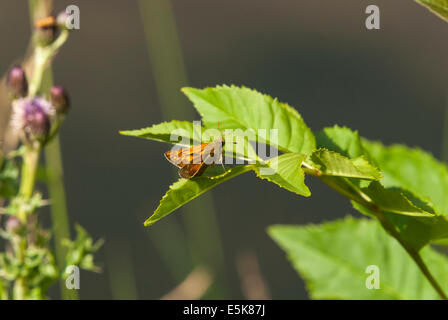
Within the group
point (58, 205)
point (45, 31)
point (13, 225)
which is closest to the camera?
point (13, 225)

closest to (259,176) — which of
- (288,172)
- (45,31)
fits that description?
(288,172)

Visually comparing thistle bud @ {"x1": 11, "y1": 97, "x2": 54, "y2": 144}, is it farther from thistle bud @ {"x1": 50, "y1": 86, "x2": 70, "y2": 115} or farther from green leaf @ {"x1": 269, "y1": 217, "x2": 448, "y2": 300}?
green leaf @ {"x1": 269, "y1": 217, "x2": 448, "y2": 300}

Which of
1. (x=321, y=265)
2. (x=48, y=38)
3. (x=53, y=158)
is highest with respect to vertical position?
(x=48, y=38)

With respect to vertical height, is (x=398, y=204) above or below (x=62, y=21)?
below

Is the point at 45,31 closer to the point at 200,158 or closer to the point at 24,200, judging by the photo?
the point at 24,200

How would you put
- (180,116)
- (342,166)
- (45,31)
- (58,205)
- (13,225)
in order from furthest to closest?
(180,116) → (58,205) → (45,31) → (13,225) → (342,166)

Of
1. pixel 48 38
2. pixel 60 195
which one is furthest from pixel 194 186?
pixel 60 195

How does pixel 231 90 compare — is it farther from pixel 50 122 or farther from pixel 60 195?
pixel 60 195
